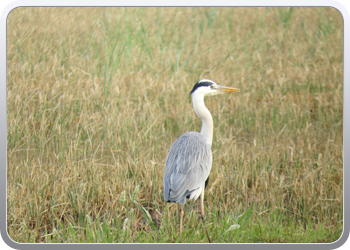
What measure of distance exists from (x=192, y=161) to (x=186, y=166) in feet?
0.16

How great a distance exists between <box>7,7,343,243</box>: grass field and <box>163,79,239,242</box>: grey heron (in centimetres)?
8

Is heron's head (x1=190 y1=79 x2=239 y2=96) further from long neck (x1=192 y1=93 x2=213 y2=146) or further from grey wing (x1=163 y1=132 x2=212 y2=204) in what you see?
grey wing (x1=163 y1=132 x2=212 y2=204)

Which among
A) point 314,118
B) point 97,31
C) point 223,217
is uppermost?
point 97,31

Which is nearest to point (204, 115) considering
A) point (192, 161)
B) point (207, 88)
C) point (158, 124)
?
point (207, 88)

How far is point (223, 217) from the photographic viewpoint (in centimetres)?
Answer: 259

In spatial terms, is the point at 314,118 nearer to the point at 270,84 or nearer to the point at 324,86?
the point at 324,86

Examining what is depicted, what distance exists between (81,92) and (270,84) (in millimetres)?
1366

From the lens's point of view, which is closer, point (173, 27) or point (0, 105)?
point (0, 105)

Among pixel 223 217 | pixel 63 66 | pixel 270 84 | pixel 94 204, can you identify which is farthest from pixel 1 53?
pixel 270 84

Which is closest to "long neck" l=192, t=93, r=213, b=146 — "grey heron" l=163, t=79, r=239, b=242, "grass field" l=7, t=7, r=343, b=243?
"grey heron" l=163, t=79, r=239, b=242

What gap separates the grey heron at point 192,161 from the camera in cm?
259

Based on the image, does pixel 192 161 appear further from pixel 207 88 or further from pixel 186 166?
pixel 207 88

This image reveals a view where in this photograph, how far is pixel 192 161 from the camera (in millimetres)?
2740

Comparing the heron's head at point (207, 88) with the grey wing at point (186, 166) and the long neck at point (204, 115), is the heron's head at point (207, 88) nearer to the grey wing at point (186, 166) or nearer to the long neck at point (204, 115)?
the long neck at point (204, 115)
